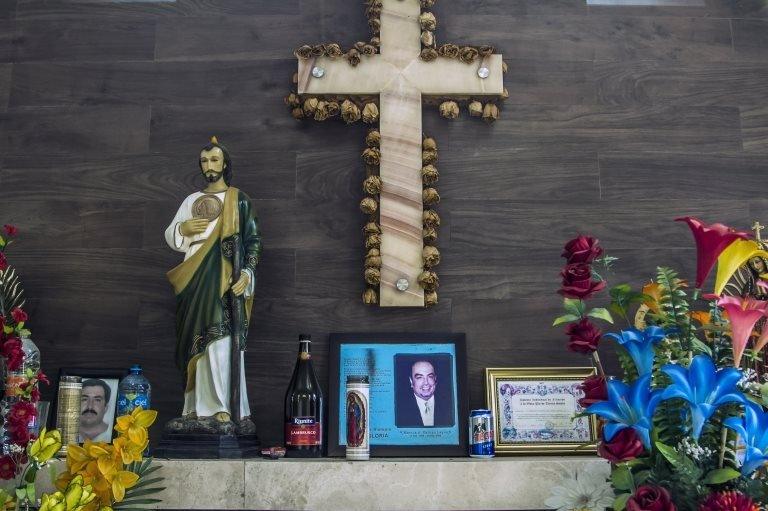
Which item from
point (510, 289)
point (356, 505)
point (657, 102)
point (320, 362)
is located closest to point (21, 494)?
point (356, 505)

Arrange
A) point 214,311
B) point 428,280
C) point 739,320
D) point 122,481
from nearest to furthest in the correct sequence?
point 739,320 → point 122,481 → point 214,311 → point 428,280

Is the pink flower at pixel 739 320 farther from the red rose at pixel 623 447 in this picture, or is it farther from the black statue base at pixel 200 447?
the black statue base at pixel 200 447

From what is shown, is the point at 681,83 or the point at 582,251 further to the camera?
the point at 681,83

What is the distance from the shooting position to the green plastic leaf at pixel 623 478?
1.25m

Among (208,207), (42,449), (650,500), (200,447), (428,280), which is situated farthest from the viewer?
(428,280)

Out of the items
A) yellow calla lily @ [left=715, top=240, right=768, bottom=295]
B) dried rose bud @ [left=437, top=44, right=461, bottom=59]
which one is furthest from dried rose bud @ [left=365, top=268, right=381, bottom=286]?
yellow calla lily @ [left=715, top=240, right=768, bottom=295]

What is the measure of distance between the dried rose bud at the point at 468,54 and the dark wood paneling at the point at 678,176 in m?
0.51

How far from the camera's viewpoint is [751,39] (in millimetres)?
2656

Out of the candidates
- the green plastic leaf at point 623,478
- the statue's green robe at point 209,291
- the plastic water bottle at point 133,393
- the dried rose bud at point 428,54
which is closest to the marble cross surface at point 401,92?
the dried rose bud at point 428,54

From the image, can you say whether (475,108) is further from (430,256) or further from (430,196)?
(430,256)

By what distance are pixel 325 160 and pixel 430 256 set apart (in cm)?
46

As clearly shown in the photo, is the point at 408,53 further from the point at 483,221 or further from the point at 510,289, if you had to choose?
the point at 510,289

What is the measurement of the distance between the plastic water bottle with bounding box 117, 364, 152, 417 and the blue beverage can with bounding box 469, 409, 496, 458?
0.88m

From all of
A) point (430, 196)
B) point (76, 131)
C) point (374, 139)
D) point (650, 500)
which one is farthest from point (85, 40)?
point (650, 500)
